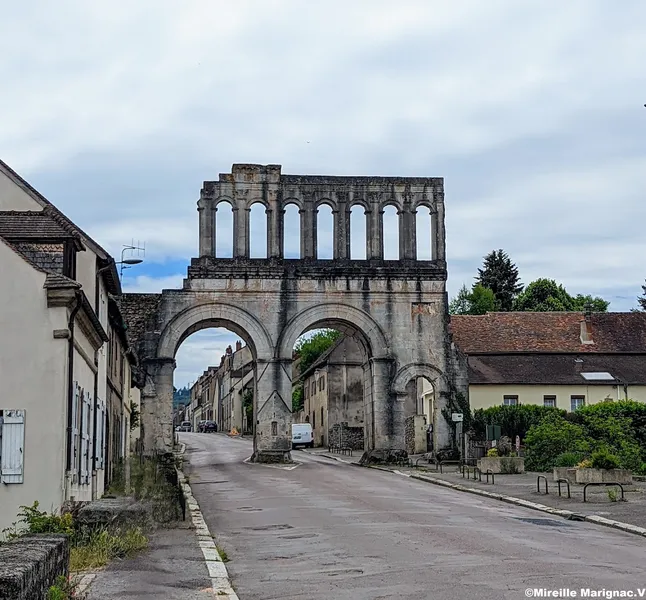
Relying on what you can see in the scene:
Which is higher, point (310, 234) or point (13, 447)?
point (310, 234)

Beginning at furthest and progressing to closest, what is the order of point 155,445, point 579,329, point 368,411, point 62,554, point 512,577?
point 579,329, point 368,411, point 155,445, point 512,577, point 62,554

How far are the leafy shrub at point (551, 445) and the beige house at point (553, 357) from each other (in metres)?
12.0

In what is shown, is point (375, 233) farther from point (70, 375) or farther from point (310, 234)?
point (70, 375)

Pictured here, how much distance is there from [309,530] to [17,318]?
6.05 metres

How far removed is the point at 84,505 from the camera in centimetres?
1473

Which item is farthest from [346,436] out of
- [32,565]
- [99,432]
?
[32,565]

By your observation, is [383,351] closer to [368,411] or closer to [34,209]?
[368,411]

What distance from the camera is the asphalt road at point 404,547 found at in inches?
438

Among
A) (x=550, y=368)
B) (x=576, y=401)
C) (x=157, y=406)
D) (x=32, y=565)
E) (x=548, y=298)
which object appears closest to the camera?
(x=32, y=565)

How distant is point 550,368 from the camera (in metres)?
50.2

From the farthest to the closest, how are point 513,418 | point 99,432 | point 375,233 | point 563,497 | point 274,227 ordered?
1. point 375,233
2. point 274,227
3. point 513,418
4. point 563,497
5. point 99,432

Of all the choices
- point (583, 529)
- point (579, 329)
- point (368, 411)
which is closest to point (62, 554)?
point (583, 529)

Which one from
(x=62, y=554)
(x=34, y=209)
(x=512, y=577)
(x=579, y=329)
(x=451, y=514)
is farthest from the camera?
(x=579, y=329)

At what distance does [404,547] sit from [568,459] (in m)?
20.3
